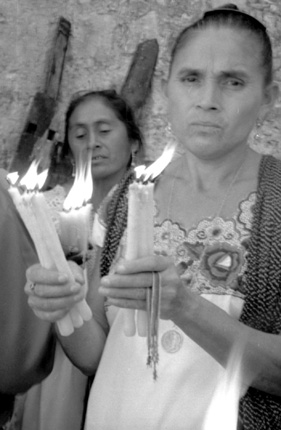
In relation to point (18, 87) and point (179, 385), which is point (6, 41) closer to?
point (18, 87)

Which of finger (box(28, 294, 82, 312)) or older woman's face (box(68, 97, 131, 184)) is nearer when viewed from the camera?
finger (box(28, 294, 82, 312))

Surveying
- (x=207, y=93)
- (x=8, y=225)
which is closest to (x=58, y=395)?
(x=8, y=225)

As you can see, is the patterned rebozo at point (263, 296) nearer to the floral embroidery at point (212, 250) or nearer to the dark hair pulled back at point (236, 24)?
the floral embroidery at point (212, 250)

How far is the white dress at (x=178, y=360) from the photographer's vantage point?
5.21 ft

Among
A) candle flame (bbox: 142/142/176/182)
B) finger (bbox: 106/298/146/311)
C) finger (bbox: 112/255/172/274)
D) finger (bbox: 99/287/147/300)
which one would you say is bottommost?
finger (bbox: 106/298/146/311)

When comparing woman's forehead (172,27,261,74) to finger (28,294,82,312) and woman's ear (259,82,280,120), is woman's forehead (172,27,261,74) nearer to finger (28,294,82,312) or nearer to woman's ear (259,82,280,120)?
woman's ear (259,82,280,120)

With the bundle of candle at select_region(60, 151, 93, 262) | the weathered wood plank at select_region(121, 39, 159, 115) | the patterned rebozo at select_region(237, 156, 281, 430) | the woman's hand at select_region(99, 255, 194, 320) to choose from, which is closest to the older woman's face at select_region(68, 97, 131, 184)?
the weathered wood plank at select_region(121, 39, 159, 115)

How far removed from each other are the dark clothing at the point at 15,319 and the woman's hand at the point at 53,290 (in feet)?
0.81

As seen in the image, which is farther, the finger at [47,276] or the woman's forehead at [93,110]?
the woman's forehead at [93,110]

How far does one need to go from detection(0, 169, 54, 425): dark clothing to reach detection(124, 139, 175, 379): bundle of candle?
39 cm

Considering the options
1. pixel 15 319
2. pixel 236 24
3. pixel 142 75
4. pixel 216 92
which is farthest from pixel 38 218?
pixel 142 75

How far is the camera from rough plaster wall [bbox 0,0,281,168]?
407cm

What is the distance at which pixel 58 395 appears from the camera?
193cm

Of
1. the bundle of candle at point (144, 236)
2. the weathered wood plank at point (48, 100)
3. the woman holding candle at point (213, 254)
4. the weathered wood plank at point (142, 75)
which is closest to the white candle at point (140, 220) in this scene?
the bundle of candle at point (144, 236)
